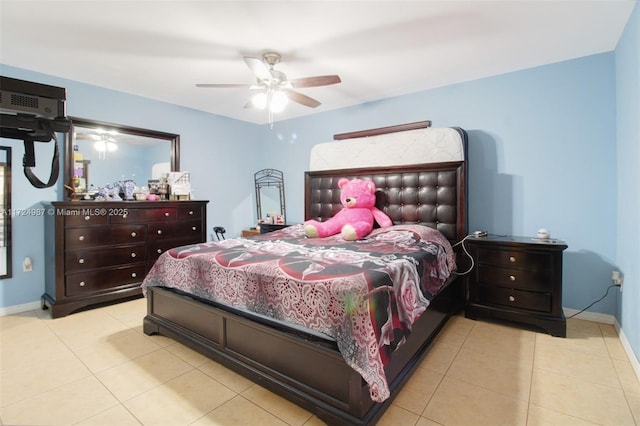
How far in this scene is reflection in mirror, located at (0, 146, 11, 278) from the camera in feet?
9.82

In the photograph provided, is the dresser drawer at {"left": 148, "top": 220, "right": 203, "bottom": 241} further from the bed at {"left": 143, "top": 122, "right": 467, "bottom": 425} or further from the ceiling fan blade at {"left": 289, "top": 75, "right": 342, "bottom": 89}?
the ceiling fan blade at {"left": 289, "top": 75, "right": 342, "bottom": 89}

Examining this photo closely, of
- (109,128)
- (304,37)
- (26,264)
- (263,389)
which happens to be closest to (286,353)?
(263,389)

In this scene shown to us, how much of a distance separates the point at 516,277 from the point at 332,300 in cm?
203

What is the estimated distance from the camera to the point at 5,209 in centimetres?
300

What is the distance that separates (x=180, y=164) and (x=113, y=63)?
1.52 metres

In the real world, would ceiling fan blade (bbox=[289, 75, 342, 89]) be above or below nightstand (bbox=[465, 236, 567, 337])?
above

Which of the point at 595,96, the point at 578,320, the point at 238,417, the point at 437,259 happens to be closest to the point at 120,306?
the point at 238,417

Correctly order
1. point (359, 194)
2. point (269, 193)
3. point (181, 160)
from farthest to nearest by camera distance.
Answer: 1. point (269, 193)
2. point (181, 160)
3. point (359, 194)

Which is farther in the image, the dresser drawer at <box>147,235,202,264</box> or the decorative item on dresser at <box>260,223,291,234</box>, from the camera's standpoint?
the decorative item on dresser at <box>260,223,291,234</box>

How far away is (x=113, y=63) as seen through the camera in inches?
115

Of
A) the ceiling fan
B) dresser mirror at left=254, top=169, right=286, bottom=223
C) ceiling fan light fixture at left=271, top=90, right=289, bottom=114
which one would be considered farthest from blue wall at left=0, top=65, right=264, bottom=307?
ceiling fan light fixture at left=271, top=90, right=289, bottom=114

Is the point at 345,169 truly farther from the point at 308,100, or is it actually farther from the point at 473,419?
the point at 473,419

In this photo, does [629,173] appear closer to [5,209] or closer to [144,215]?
[144,215]

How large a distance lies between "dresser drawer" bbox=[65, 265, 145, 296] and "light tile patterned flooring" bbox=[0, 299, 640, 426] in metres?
0.51
